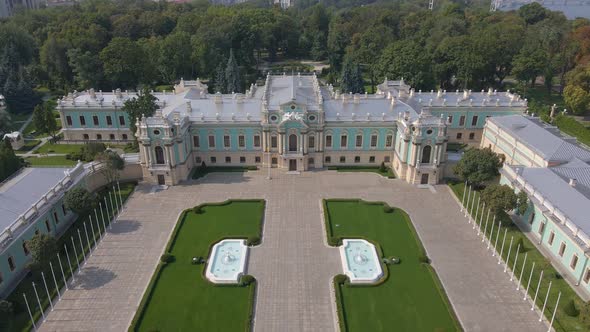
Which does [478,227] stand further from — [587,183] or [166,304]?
[166,304]

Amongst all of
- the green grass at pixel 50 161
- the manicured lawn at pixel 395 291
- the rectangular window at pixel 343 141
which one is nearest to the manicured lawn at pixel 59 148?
the green grass at pixel 50 161

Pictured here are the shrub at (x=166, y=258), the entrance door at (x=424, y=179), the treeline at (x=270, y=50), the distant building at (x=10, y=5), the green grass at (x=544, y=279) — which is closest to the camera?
the green grass at (x=544, y=279)

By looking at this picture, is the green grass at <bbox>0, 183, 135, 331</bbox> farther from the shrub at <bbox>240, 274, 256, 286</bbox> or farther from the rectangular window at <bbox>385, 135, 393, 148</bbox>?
the rectangular window at <bbox>385, 135, 393, 148</bbox>

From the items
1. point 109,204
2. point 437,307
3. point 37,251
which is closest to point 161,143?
point 109,204

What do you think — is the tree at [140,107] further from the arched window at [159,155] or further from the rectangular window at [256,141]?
the rectangular window at [256,141]

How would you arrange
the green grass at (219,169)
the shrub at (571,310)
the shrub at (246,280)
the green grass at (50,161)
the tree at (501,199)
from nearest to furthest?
1. the shrub at (571,310)
2. the shrub at (246,280)
3. the tree at (501,199)
4. the green grass at (219,169)
5. the green grass at (50,161)

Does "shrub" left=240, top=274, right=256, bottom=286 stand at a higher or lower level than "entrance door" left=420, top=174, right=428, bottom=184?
lower

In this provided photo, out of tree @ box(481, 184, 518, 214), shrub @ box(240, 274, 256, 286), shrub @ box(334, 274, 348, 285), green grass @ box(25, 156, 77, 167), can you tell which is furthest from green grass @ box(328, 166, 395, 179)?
green grass @ box(25, 156, 77, 167)
